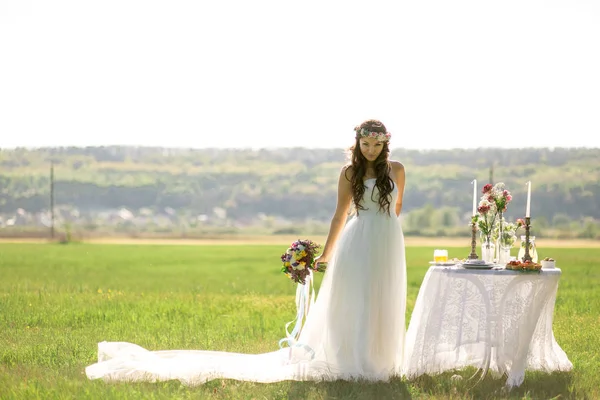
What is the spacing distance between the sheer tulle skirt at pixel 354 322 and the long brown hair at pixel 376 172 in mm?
168

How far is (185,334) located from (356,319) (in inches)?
166

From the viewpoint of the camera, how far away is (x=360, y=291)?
7.98 metres

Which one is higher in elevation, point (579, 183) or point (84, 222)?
point (579, 183)

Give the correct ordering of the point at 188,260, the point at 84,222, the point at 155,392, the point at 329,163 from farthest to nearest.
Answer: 1. the point at 329,163
2. the point at 84,222
3. the point at 188,260
4. the point at 155,392

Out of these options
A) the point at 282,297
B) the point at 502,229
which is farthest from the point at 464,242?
the point at 502,229

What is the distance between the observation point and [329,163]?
352 feet

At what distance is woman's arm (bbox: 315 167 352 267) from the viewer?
316 inches

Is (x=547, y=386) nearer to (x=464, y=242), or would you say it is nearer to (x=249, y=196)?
(x=464, y=242)

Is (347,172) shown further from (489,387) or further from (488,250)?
(489,387)

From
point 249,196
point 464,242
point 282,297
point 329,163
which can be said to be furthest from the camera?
point 329,163

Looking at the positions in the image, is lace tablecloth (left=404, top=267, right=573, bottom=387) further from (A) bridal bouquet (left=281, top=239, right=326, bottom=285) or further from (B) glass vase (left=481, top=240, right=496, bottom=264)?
(A) bridal bouquet (left=281, top=239, right=326, bottom=285)

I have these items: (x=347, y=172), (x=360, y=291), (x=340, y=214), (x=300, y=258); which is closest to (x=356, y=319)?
(x=360, y=291)

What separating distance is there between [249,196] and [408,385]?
9236 centimetres

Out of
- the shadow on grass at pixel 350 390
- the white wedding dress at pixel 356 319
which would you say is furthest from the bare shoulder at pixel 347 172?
the shadow on grass at pixel 350 390
